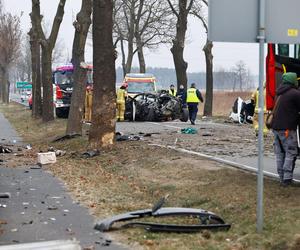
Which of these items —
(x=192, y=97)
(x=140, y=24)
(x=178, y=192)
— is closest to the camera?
(x=178, y=192)

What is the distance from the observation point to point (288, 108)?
846 centimetres

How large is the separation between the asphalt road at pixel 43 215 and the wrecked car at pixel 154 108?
15.2 m

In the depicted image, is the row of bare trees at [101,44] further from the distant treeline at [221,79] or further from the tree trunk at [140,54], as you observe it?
the distant treeline at [221,79]

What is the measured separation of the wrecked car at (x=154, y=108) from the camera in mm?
26469

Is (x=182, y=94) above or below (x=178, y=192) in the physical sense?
above

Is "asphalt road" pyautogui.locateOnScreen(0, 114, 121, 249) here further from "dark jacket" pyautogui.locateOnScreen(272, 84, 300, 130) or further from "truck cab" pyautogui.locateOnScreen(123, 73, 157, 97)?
"truck cab" pyautogui.locateOnScreen(123, 73, 157, 97)

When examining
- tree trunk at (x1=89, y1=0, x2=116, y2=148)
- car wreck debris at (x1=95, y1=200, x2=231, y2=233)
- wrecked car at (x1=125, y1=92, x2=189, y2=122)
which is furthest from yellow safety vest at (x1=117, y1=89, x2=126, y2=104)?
car wreck debris at (x1=95, y1=200, x2=231, y2=233)

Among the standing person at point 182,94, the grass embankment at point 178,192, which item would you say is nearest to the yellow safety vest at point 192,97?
the standing person at point 182,94

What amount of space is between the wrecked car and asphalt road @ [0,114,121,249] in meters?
15.2

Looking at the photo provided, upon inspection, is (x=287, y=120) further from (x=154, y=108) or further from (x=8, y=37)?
(x=8, y=37)

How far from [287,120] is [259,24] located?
2.27m

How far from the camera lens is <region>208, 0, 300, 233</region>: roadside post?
6527mm

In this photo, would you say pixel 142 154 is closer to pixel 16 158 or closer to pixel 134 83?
pixel 16 158

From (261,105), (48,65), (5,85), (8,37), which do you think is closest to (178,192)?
(261,105)
